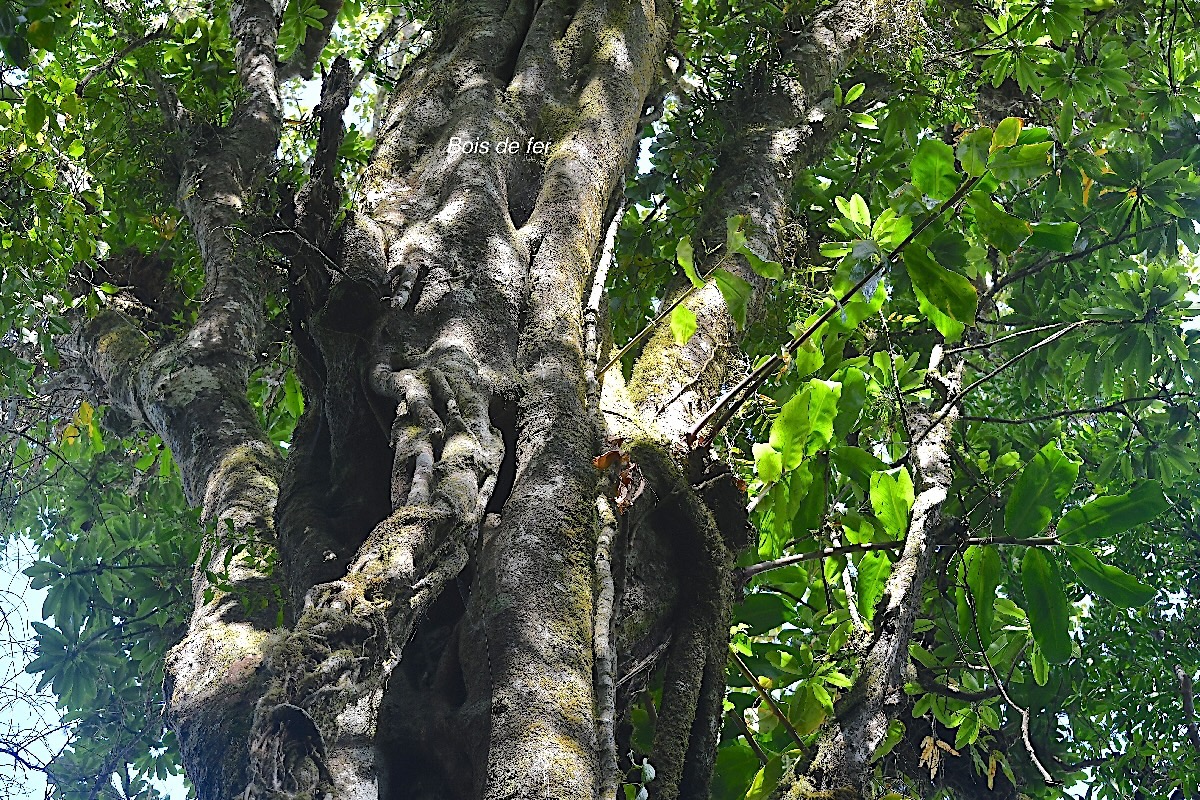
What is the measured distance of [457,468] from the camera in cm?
236

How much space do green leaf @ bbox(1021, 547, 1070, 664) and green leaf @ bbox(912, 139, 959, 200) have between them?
803 millimetres

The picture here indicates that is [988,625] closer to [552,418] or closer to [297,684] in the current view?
[552,418]

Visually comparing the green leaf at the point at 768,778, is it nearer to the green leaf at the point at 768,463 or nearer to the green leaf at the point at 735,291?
the green leaf at the point at 768,463

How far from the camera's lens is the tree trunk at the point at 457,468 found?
198 cm

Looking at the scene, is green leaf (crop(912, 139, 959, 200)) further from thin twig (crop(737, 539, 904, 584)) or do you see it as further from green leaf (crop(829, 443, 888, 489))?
thin twig (crop(737, 539, 904, 584))

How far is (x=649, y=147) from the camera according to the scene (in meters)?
4.80

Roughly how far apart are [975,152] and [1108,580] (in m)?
0.94

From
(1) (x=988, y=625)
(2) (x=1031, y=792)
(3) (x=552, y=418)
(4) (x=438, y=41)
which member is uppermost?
(4) (x=438, y=41)

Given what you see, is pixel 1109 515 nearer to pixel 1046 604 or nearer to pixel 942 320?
pixel 1046 604

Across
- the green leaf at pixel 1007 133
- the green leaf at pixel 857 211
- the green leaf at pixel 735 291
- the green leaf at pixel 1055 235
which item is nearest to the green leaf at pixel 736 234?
the green leaf at pixel 735 291

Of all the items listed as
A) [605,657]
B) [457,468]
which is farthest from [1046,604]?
[457,468]

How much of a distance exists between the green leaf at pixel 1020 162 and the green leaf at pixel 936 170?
0.08m

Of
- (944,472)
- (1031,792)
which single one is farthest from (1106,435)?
(944,472)

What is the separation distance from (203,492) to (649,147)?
107 inches
